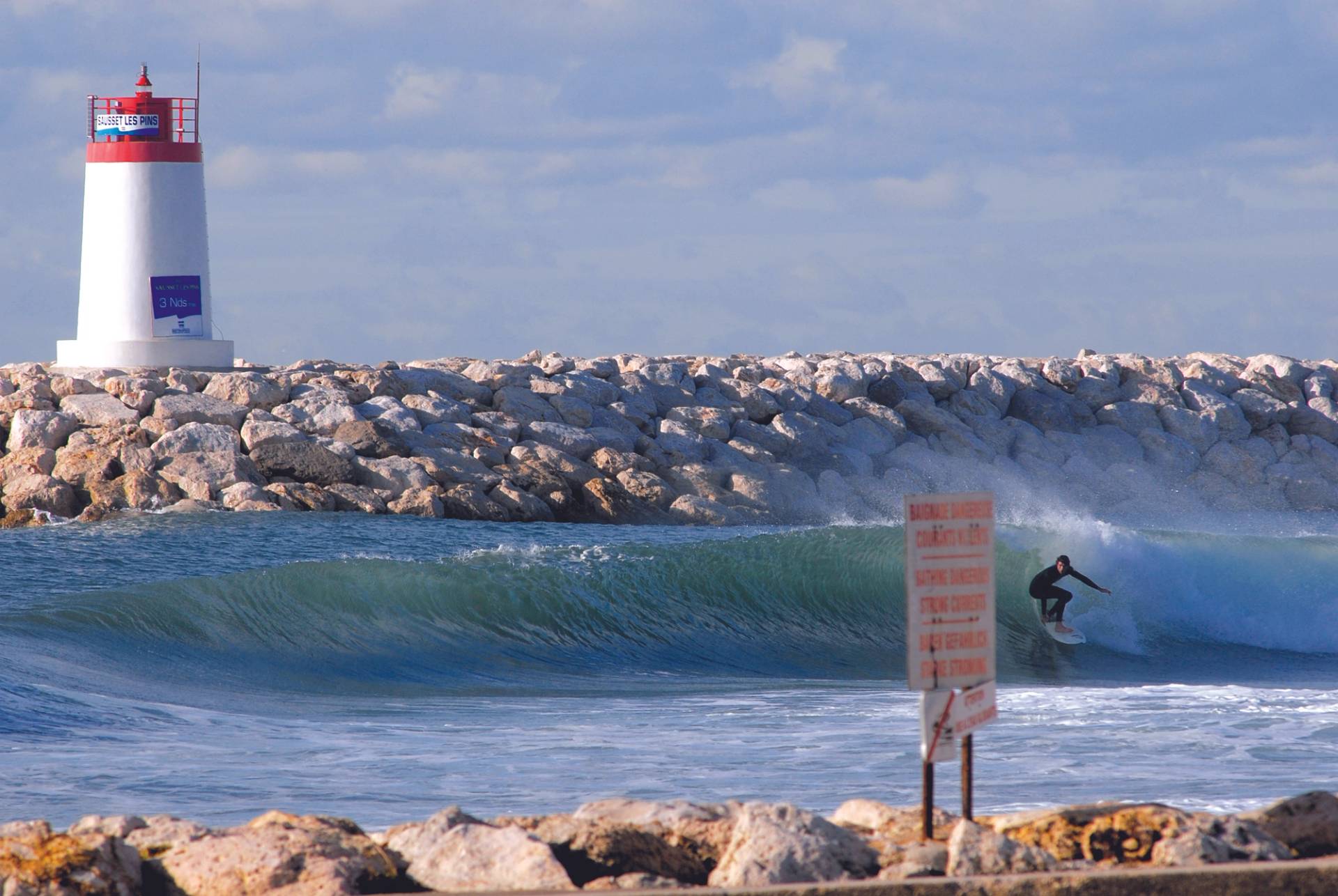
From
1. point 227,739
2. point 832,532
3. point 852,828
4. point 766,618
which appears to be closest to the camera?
point 852,828

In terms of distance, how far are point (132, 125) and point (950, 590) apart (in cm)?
1699

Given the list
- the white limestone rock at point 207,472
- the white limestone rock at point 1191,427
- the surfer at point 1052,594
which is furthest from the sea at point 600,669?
the white limestone rock at point 1191,427

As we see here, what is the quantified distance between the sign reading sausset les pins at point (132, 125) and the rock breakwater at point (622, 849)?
16.0 metres

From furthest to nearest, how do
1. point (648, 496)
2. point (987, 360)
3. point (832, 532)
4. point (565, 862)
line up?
point (987, 360), point (648, 496), point (832, 532), point (565, 862)

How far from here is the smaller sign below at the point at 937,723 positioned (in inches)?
158

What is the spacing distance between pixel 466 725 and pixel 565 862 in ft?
15.3

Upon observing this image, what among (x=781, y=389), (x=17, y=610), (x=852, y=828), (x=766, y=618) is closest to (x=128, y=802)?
(x=852, y=828)

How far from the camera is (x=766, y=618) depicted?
14312 millimetres

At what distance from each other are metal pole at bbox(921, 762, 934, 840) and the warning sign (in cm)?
22

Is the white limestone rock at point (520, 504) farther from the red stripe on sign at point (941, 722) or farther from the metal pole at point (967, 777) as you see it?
the red stripe on sign at point (941, 722)

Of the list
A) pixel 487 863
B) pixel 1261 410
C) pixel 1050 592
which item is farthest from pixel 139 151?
pixel 1261 410

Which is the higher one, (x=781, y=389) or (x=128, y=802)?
(x=781, y=389)

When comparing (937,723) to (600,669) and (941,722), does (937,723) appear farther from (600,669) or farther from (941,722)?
(600,669)

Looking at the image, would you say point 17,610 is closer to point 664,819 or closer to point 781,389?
point 664,819
